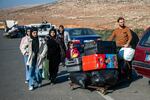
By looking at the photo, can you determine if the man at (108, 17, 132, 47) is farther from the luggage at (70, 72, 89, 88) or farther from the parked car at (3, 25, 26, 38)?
the parked car at (3, 25, 26, 38)

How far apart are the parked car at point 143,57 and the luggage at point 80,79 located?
1362 millimetres

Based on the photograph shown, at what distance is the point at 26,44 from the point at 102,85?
2.54 meters

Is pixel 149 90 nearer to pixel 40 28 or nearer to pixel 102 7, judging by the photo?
pixel 40 28

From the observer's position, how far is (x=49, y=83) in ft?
36.7

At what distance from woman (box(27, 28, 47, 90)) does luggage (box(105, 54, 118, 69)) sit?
1.95m

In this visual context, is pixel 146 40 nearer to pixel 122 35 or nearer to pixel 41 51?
pixel 122 35

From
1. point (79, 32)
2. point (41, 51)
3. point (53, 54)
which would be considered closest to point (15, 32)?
point (79, 32)

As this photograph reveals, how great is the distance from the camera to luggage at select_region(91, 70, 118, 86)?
9.43 metres

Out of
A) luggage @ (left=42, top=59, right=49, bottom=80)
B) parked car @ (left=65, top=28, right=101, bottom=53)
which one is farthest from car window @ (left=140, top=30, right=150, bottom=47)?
parked car @ (left=65, top=28, right=101, bottom=53)

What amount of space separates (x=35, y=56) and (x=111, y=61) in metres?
2.15

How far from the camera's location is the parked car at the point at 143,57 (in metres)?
9.25

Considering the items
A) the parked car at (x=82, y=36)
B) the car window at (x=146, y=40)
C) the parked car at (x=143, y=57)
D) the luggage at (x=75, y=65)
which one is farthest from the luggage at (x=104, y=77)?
the parked car at (x=82, y=36)

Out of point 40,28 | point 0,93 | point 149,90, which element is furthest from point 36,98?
point 40,28

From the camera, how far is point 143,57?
941 cm
